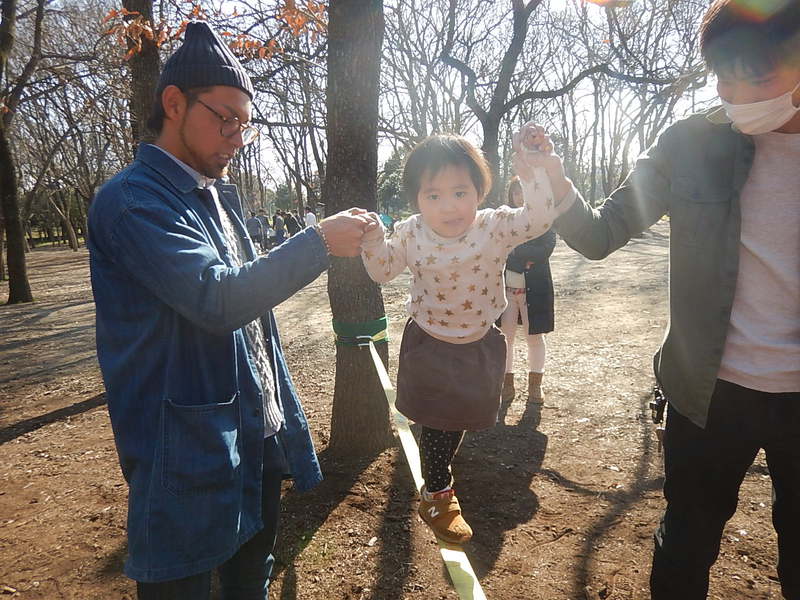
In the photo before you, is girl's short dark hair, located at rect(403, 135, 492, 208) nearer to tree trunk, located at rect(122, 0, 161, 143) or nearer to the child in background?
the child in background

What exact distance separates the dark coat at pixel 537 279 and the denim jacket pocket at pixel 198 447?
10.8 feet

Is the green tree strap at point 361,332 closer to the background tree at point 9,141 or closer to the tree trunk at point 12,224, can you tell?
the background tree at point 9,141

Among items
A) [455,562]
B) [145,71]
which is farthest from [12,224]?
[455,562]

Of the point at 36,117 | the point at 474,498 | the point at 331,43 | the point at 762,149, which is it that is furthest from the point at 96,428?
the point at 36,117

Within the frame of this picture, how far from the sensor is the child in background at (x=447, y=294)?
1.87m

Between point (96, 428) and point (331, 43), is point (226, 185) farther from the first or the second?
point (96, 428)

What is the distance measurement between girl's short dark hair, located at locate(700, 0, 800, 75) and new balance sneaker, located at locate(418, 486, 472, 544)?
172 cm

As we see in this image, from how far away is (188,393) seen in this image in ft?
4.49

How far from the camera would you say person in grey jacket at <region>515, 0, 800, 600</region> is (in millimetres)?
1379

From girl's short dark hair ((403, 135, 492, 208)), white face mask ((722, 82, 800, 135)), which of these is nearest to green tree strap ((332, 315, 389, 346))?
girl's short dark hair ((403, 135, 492, 208))

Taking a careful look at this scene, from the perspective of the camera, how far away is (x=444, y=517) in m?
2.04

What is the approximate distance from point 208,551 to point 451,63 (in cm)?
845

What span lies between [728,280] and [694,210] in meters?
0.23

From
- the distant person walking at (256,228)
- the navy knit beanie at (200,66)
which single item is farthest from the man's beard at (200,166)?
the distant person walking at (256,228)
